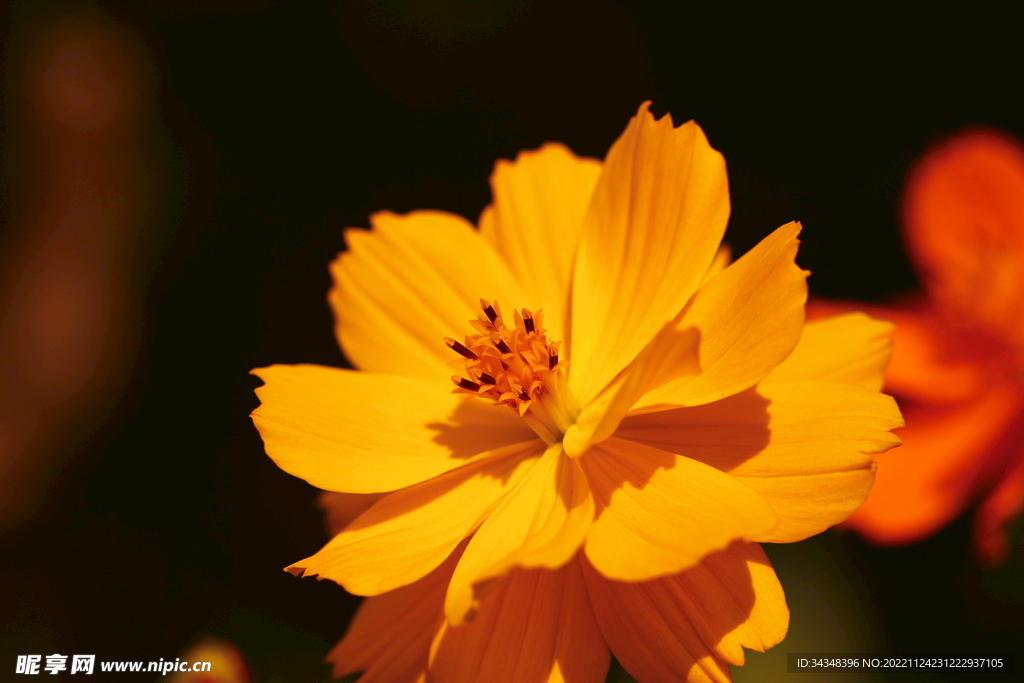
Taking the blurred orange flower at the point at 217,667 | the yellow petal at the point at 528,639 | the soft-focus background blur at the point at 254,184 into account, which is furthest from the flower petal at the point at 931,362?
the blurred orange flower at the point at 217,667

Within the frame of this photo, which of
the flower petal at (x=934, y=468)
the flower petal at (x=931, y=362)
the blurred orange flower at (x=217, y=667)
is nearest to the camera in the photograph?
Answer: the blurred orange flower at (x=217, y=667)

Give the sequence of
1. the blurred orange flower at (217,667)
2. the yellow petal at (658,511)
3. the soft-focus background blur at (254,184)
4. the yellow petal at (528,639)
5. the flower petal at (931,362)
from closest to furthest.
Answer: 1. the yellow petal at (658,511)
2. the yellow petal at (528,639)
3. the blurred orange flower at (217,667)
4. the flower petal at (931,362)
5. the soft-focus background blur at (254,184)

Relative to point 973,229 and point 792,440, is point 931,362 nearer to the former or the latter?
point 973,229

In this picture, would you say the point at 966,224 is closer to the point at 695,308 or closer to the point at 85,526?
the point at 695,308

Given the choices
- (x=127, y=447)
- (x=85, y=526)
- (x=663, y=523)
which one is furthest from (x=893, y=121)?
(x=85, y=526)

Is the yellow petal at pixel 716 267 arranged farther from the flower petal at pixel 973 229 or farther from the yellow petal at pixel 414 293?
the flower petal at pixel 973 229

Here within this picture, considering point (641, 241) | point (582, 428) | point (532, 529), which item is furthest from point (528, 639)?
point (641, 241)
